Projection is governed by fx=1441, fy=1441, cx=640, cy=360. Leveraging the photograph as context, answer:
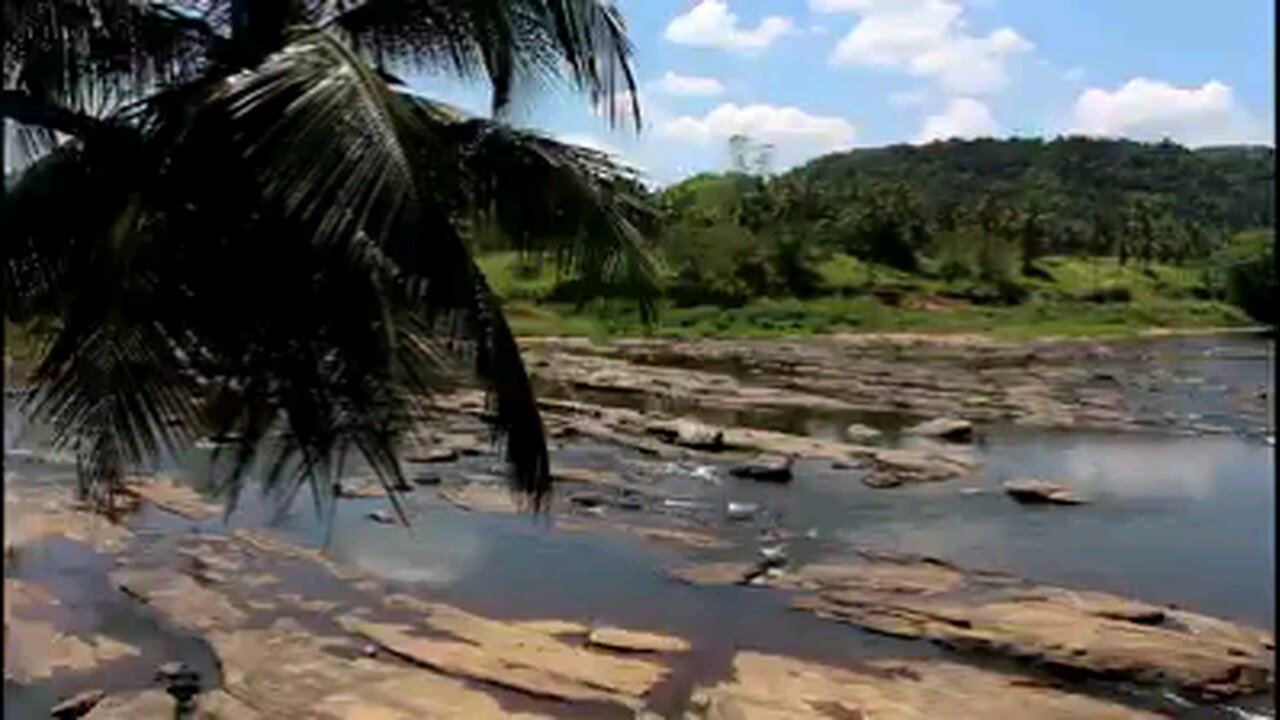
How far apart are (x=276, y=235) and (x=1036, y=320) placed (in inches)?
3162

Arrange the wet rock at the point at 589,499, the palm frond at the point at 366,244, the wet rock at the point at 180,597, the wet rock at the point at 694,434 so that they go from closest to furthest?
the palm frond at the point at 366,244
the wet rock at the point at 180,597
the wet rock at the point at 589,499
the wet rock at the point at 694,434

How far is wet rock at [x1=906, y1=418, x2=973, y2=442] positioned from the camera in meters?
35.0

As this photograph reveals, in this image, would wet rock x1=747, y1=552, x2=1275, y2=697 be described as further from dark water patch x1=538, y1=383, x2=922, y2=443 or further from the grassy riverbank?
the grassy riverbank

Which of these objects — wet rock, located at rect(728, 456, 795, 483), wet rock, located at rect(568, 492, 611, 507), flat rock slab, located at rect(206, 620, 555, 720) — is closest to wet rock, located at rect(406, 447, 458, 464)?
wet rock, located at rect(568, 492, 611, 507)

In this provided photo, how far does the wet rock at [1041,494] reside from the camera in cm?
2642

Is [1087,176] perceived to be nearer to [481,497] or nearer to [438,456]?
[438,456]

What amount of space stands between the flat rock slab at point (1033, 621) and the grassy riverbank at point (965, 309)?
4103 cm

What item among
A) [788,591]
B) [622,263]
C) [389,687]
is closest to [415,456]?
[788,591]

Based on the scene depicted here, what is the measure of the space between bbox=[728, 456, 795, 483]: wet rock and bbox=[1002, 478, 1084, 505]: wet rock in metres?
4.25

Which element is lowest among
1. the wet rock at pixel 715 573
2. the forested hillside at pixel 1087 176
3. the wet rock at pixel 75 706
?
the wet rock at pixel 715 573

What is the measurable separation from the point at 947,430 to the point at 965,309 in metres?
49.4

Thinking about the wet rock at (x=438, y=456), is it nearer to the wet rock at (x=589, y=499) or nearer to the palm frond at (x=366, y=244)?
the wet rock at (x=589, y=499)

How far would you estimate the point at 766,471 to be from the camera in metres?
28.3

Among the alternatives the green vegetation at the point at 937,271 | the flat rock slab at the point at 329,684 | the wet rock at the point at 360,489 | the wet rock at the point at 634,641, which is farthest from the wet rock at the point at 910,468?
the green vegetation at the point at 937,271
